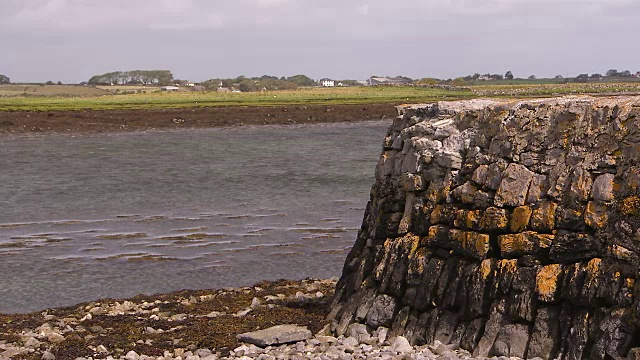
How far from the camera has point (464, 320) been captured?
14.6 meters

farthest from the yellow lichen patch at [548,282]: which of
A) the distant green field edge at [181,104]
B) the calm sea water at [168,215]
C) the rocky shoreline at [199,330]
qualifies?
the distant green field edge at [181,104]

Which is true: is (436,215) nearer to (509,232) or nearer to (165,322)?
(509,232)

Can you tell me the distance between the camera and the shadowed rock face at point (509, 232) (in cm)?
1301

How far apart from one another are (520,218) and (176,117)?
71987 mm

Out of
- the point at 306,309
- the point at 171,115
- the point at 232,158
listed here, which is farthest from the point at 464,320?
the point at 171,115

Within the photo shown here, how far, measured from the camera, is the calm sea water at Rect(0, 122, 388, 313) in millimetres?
24719

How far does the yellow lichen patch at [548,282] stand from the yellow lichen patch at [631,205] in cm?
126

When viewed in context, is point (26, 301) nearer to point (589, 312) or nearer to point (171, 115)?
point (589, 312)

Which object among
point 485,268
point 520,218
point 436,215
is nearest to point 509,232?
point 520,218

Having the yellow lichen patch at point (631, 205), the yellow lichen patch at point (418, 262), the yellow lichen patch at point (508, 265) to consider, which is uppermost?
the yellow lichen patch at point (631, 205)

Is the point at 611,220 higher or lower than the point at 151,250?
higher

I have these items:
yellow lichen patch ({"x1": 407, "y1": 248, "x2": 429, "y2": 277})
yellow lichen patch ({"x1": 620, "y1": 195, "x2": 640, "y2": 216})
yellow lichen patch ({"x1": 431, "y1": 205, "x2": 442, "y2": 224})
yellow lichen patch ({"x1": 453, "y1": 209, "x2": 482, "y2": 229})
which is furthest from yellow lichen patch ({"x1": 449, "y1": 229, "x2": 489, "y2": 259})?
yellow lichen patch ({"x1": 620, "y1": 195, "x2": 640, "y2": 216})

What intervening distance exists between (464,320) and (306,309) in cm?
480

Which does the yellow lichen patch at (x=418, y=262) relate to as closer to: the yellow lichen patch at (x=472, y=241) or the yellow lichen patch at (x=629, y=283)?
the yellow lichen patch at (x=472, y=241)
